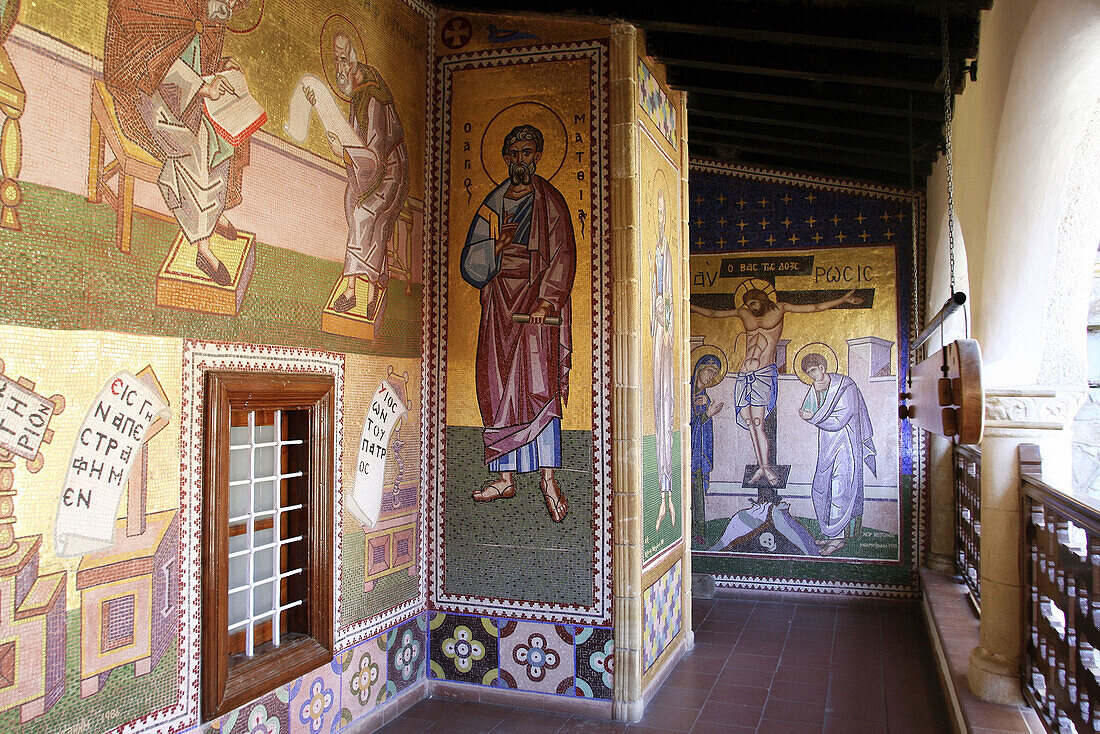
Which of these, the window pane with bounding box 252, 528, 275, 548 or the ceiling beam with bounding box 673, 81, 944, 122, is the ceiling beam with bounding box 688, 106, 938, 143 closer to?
the ceiling beam with bounding box 673, 81, 944, 122

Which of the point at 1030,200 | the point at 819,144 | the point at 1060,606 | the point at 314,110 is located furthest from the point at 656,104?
the point at 1060,606

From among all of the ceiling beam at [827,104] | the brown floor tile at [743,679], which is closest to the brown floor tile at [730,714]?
the brown floor tile at [743,679]

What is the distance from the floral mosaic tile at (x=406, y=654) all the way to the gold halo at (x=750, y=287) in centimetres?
473

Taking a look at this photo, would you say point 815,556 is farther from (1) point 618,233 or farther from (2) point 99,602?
(2) point 99,602

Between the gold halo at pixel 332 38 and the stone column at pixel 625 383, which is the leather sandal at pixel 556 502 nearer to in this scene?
the stone column at pixel 625 383

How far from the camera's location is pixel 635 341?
4789 mm

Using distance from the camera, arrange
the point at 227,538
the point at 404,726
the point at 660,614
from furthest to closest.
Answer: the point at 660,614
the point at 404,726
the point at 227,538

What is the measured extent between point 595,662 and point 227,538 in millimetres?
2339

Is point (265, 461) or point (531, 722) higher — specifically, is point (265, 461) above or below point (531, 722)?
above

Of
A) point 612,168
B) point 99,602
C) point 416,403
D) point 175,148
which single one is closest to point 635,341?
point 612,168

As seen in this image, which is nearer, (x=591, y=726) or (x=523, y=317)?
(x=591, y=726)

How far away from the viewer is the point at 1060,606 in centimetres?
328

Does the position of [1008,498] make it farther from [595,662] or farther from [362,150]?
[362,150]

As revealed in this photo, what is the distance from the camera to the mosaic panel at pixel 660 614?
5.04m
